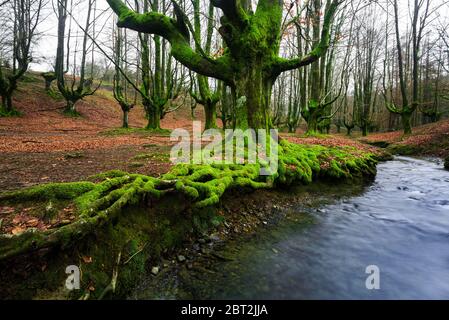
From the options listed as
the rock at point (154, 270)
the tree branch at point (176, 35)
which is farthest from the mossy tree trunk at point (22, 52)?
the rock at point (154, 270)

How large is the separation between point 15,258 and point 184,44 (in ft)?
18.7

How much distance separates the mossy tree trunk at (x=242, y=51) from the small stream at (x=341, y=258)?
114 inches

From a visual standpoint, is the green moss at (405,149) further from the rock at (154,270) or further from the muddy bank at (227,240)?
the rock at (154,270)

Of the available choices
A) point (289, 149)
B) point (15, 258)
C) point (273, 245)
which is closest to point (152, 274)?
point (15, 258)

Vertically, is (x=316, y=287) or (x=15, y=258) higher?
(x=15, y=258)

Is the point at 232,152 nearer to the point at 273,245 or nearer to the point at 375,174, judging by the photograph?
the point at 273,245

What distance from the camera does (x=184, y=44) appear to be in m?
6.47

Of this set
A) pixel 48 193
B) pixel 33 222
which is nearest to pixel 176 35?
pixel 48 193

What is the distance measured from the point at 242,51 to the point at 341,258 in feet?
16.3

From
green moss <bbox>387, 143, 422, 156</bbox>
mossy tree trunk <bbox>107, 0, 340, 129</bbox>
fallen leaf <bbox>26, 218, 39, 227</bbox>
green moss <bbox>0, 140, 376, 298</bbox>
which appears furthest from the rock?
green moss <bbox>387, 143, 422, 156</bbox>

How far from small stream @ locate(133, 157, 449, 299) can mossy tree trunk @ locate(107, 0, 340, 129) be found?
2886 millimetres

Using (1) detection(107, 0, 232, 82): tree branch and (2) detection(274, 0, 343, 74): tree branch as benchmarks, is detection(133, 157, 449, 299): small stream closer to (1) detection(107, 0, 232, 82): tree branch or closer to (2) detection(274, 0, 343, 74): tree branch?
(2) detection(274, 0, 343, 74): tree branch

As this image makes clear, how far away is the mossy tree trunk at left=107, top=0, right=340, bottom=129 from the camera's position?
6113mm

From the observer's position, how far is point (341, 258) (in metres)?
3.49
